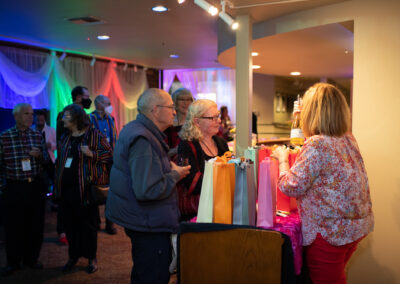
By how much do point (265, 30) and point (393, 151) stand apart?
2146mm

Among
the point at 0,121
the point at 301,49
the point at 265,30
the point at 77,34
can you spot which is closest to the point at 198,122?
the point at 265,30

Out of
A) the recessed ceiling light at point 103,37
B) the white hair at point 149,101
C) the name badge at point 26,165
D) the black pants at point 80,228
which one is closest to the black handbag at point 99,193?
the black pants at point 80,228

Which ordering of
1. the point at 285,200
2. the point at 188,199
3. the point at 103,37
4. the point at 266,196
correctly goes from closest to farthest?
the point at 266,196 → the point at 285,200 → the point at 188,199 → the point at 103,37

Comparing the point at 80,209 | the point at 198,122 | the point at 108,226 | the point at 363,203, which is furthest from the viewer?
the point at 108,226

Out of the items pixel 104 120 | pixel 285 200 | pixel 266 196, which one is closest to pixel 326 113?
pixel 266 196

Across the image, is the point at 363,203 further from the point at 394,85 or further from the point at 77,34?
the point at 77,34

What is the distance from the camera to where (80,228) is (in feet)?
11.1

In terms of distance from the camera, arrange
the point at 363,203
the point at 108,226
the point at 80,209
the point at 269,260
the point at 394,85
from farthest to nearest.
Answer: the point at 108,226, the point at 80,209, the point at 394,85, the point at 363,203, the point at 269,260

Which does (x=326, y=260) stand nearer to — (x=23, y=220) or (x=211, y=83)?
(x=23, y=220)

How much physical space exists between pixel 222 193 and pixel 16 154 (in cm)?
232

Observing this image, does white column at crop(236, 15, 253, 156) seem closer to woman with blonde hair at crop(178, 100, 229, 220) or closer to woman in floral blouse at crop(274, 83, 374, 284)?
woman with blonde hair at crop(178, 100, 229, 220)

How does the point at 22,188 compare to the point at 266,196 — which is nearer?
the point at 266,196

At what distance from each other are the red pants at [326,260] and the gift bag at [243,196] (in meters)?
0.37

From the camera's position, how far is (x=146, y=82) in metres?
9.70
